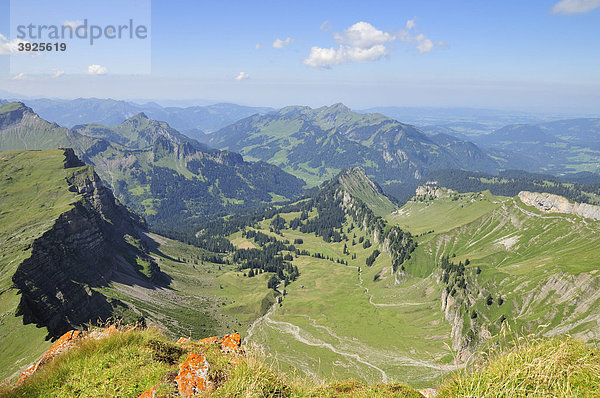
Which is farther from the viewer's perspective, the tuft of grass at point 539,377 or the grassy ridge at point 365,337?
the grassy ridge at point 365,337

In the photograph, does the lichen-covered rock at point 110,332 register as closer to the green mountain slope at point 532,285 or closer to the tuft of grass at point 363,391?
the tuft of grass at point 363,391

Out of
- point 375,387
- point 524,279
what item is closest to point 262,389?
point 375,387

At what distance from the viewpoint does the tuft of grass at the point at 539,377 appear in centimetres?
1010

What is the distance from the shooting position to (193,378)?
42.7 feet

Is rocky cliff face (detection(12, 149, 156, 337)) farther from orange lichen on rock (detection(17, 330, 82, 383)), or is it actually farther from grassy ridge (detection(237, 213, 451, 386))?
orange lichen on rock (detection(17, 330, 82, 383))

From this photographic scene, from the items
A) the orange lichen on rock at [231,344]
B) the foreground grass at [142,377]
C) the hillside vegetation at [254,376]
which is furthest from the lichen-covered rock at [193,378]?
the orange lichen on rock at [231,344]

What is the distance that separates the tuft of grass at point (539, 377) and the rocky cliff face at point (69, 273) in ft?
362

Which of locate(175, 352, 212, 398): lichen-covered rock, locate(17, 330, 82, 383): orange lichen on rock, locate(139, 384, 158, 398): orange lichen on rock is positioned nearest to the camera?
locate(139, 384, 158, 398): orange lichen on rock

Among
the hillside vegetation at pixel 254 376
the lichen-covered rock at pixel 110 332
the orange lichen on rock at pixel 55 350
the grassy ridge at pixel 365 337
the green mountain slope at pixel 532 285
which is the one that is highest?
the hillside vegetation at pixel 254 376

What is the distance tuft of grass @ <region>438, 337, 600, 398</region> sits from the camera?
1010 centimetres

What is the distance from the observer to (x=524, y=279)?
140875mm

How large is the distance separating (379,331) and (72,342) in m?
169

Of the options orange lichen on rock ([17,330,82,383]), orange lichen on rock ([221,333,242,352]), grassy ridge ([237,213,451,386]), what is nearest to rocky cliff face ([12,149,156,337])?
grassy ridge ([237,213,451,386])

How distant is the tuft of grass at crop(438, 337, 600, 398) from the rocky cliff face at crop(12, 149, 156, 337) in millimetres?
110266
